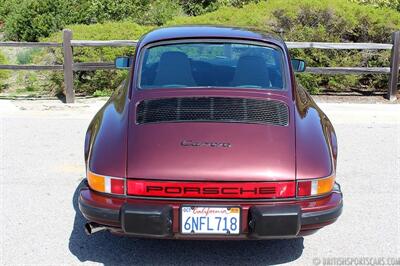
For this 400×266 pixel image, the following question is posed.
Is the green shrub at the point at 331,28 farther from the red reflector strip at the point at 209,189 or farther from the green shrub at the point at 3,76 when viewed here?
the red reflector strip at the point at 209,189

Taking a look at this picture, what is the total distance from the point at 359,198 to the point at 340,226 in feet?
2.60

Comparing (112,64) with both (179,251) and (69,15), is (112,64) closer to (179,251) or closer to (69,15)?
(69,15)

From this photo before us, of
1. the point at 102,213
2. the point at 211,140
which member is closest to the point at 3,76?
the point at 102,213

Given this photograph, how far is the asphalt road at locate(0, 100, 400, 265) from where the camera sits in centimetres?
427

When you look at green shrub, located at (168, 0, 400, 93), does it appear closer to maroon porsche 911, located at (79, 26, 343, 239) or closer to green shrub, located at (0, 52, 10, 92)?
green shrub, located at (0, 52, 10, 92)

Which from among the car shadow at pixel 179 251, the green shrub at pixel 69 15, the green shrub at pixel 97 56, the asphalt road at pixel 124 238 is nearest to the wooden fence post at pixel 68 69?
the green shrub at pixel 97 56

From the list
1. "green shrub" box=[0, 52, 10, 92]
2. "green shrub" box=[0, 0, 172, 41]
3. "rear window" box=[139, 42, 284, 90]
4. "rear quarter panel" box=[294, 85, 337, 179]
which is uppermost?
"rear window" box=[139, 42, 284, 90]

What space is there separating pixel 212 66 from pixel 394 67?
19.7 ft

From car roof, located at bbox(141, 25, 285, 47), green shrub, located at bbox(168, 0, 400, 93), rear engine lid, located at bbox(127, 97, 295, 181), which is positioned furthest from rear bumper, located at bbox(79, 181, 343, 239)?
green shrub, located at bbox(168, 0, 400, 93)

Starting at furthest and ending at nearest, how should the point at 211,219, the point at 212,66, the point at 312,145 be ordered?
the point at 212,66 < the point at 312,145 < the point at 211,219

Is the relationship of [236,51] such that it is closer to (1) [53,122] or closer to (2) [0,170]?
(2) [0,170]

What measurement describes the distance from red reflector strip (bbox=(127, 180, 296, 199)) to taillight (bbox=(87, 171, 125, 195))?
87mm

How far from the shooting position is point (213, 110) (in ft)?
13.5

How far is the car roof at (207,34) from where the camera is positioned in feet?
15.9
